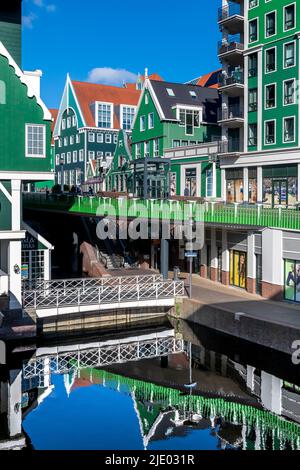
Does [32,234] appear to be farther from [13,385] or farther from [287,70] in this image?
[287,70]

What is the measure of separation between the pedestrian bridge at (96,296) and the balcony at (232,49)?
60.3ft

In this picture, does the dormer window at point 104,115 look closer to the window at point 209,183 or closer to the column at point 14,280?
the window at point 209,183

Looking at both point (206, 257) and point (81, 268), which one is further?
point (81, 268)

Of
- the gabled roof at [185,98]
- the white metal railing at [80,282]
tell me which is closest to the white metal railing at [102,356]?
the white metal railing at [80,282]

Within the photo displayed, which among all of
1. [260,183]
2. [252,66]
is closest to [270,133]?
[260,183]

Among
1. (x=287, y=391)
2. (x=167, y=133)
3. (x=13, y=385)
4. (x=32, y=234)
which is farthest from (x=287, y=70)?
(x=13, y=385)

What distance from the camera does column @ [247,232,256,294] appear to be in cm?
3097

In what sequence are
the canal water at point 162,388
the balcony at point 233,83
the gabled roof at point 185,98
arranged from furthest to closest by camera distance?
the gabled roof at point 185,98
the balcony at point 233,83
the canal water at point 162,388

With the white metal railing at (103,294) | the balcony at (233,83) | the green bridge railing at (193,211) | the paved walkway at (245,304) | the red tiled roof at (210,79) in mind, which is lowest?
the paved walkway at (245,304)

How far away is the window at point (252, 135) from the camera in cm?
3906

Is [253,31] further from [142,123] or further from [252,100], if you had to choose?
[142,123]

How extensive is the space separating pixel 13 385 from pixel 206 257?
59.9 feet

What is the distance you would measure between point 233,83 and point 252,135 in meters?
4.30

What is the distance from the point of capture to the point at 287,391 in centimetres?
2059
